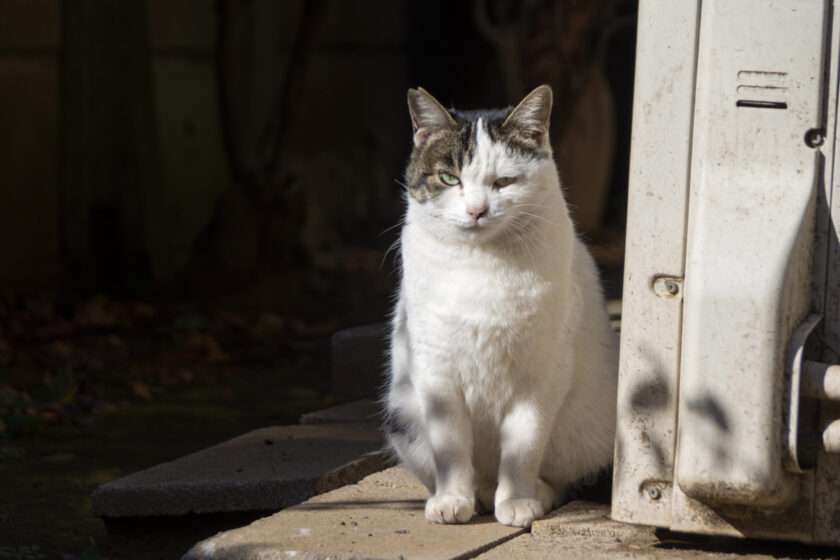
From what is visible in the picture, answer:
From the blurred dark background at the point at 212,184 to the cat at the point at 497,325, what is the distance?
1.93 metres

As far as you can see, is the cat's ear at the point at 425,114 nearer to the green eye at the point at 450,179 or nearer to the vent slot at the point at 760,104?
the green eye at the point at 450,179

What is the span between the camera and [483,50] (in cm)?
925

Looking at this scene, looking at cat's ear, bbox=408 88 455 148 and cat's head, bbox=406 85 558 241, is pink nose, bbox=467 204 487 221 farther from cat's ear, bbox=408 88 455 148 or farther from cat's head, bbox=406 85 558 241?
cat's ear, bbox=408 88 455 148

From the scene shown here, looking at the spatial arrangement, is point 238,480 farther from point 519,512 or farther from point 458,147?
point 458,147

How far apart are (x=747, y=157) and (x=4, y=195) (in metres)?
6.31

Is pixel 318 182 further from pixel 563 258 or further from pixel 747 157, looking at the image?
pixel 747 157

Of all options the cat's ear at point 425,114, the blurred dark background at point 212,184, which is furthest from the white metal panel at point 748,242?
the blurred dark background at point 212,184

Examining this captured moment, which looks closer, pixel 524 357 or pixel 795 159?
pixel 795 159

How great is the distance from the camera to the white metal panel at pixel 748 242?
226 cm

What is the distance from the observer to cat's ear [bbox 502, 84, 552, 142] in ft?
9.41

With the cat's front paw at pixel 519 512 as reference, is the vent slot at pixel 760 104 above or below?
above

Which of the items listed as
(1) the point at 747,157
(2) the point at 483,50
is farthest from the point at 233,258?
(1) the point at 747,157

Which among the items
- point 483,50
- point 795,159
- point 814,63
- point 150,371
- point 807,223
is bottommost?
point 150,371

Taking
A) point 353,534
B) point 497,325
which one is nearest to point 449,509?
point 353,534
